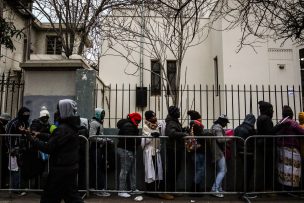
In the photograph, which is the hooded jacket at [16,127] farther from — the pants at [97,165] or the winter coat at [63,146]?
the winter coat at [63,146]

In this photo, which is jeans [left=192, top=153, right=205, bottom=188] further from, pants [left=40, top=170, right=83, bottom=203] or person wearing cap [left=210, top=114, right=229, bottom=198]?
pants [left=40, top=170, right=83, bottom=203]

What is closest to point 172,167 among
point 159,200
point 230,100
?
point 159,200

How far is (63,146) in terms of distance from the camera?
4.72 m

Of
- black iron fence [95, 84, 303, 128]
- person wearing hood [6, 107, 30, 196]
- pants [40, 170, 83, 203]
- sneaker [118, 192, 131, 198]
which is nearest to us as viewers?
pants [40, 170, 83, 203]

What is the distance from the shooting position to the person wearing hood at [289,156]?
6.91 meters

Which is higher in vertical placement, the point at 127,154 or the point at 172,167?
the point at 127,154

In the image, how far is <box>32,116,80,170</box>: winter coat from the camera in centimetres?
465

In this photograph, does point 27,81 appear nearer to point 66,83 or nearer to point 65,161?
point 66,83

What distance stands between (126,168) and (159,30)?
9.39m

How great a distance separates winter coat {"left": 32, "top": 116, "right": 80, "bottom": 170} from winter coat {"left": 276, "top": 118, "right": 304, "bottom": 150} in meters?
4.38

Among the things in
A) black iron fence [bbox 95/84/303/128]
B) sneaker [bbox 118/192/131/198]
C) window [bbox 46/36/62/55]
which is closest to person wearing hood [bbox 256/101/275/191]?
black iron fence [bbox 95/84/303/128]

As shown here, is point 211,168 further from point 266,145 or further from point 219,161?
point 266,145

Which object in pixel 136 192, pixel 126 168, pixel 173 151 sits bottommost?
pixel 136 192

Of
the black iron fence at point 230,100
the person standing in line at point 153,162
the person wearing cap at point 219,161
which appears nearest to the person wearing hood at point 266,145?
the person wearing cap at point 219,161
